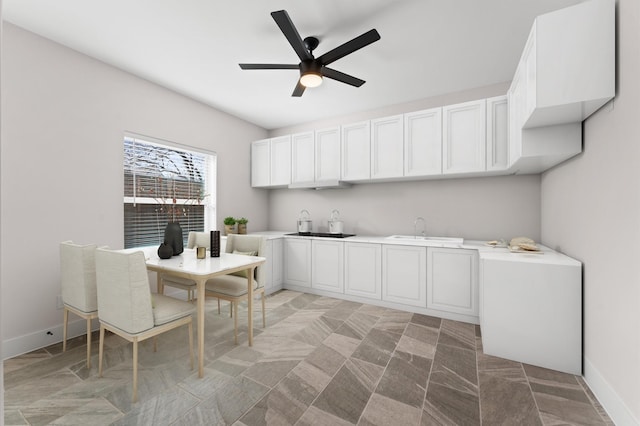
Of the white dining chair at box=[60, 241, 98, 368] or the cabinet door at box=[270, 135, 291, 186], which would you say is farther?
the cabinet door at box=[270, 135, 291, 186]

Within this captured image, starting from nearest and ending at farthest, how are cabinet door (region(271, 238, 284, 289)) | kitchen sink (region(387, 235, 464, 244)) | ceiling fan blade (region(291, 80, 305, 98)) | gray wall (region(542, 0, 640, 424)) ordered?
1. gray wall (region(542, 0, 640, 424))
2. ceiling fan blade (region(291, 80, 305, 98))
3. kitchen sink (region(387, 235, 464, 244))
4. cabinet door (region(271, 238, 284, 289))

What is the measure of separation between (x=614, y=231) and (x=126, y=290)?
10.2ft

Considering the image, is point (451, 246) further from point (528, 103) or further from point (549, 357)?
point (528, 103)

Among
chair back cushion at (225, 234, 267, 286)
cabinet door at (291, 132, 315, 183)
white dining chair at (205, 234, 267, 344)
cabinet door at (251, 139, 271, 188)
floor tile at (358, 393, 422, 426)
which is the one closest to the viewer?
floor tile at (358, 393, 422, 426)

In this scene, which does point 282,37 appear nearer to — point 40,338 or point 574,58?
point 574,58

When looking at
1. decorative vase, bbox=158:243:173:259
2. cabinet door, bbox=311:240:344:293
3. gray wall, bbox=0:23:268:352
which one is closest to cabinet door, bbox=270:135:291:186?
cabinet door, bbox=311:240:344:293

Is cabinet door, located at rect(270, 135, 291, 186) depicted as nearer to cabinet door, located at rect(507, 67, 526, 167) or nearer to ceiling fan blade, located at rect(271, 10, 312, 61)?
ceiling fan blade, located at rect(271, 10, 312, 61)

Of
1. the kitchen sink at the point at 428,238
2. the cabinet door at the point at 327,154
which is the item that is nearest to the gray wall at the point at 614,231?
the kitchen sink at the point at 428,238

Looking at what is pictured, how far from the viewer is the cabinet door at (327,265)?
399 centimetres

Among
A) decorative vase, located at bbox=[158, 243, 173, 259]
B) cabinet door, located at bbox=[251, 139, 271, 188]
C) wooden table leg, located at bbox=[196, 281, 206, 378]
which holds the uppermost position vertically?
cabinet door, located at bbox=[251, 139, 271, 188]

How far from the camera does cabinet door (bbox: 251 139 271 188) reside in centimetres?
489

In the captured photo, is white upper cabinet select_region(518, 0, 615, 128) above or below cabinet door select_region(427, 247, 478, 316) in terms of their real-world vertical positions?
above

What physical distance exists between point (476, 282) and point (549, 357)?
35.4 inches

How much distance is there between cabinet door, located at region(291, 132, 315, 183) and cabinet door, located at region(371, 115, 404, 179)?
3.07 ft
